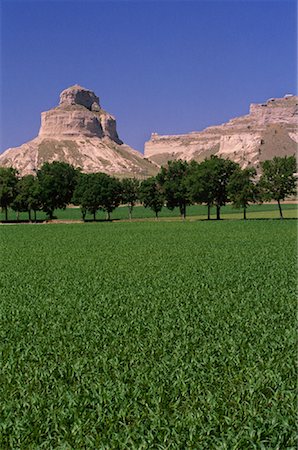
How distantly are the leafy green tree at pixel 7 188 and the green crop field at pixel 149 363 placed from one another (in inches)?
3430

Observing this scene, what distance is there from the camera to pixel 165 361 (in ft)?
40.8

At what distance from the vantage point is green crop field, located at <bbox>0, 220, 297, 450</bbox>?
9.08 m

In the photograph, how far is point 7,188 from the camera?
112 m

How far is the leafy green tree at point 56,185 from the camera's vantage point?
4542 inches

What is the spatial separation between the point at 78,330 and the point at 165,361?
4.24 m

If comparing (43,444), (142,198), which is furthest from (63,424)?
(142,198)

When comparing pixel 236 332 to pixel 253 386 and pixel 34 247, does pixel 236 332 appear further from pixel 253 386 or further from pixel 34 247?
pixel 34 247

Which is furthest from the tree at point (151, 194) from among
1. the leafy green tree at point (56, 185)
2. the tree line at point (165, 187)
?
the leafy green tree at point (56, 185)

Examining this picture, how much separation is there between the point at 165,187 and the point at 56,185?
24015 mm

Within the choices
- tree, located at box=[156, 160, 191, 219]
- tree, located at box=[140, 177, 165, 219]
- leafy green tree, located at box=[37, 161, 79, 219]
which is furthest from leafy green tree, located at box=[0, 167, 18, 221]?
tree, located at box=[156, 160, 191, 219]

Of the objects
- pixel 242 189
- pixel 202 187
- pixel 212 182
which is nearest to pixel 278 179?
pixel 242 189

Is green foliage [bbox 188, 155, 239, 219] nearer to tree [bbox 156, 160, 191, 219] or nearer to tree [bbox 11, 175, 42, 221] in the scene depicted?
tree [bbox 156, 160, 191, 219]

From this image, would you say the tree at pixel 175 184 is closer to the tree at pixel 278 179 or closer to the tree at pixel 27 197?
the tree at pixel 278 179

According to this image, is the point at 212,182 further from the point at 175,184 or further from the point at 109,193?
the point at 109,193
